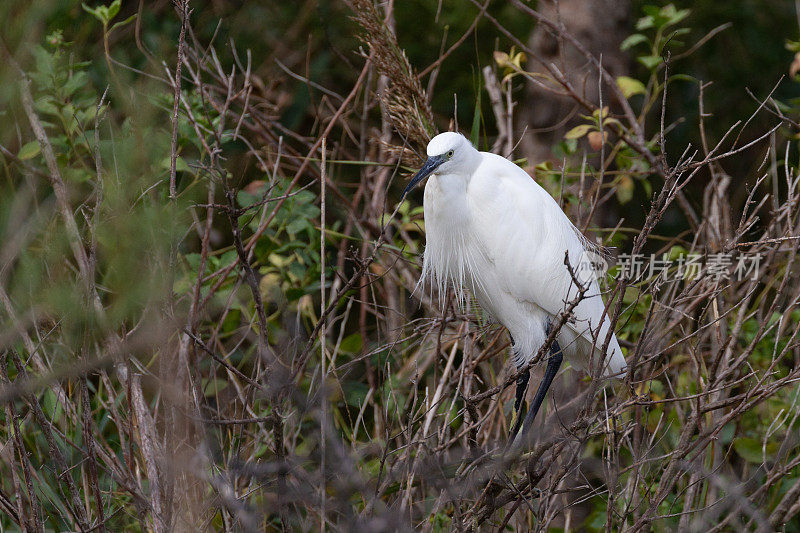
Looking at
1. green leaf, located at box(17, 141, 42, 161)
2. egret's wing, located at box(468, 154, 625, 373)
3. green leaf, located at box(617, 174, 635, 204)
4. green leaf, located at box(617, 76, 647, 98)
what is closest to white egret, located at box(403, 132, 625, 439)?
egret's wing, located at box(468, 154, 625, 373)

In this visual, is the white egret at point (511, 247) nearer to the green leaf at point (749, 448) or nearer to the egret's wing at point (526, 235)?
the egret's wing at point (526, 235)

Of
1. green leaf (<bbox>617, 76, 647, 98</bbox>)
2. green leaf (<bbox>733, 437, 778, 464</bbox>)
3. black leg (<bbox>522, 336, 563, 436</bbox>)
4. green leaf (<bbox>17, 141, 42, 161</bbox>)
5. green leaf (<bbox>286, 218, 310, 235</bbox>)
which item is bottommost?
green leaf (<bbox>733, 437, 778, 464</bbox>)

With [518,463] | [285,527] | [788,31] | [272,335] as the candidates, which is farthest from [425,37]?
[285,527]

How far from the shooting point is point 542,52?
340cm

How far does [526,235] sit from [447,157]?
318 millimetres

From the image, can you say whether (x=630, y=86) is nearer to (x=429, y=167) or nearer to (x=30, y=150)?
(x=429, y=167)

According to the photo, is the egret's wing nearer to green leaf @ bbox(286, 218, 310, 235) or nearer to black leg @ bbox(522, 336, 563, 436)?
black leg @ bbox(522, 336, 563, 436)

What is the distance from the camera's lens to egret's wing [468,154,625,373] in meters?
2.05

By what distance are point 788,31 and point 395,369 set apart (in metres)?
3.06

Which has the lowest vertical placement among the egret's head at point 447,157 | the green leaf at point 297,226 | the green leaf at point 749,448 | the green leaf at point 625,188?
the green leaf at point 749,448

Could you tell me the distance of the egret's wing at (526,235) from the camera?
205 centimetres

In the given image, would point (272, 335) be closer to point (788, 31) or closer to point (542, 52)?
point (542, 52)

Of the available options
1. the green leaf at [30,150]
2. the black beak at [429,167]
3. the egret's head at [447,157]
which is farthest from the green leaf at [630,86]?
the green leaf at [30,150]

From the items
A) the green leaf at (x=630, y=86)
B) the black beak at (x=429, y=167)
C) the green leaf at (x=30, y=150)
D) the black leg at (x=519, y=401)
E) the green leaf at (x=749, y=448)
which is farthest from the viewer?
the green leaf at (x=630, y=86)
